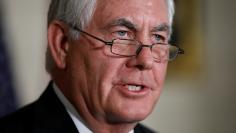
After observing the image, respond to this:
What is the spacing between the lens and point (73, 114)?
5.71 ft

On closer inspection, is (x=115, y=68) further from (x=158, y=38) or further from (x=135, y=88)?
(x=158, y=38)

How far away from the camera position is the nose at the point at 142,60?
165 cm

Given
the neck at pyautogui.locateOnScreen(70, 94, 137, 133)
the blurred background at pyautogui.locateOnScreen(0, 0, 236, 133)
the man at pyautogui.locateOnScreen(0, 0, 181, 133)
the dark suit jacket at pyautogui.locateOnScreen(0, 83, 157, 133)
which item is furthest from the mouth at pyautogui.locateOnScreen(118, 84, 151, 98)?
the blurred background at pyautogui.locateOnScreen(0, 0, 236, 133)

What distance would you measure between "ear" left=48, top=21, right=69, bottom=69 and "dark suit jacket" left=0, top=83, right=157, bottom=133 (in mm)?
113

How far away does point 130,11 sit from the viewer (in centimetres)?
167

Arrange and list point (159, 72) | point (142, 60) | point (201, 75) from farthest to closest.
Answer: point (201, 75)
point (159, 72)
point (142, 60)

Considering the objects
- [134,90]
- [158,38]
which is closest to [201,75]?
[158,38]

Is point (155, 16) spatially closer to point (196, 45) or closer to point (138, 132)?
point (138, 132)

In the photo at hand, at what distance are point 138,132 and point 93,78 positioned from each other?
48cm

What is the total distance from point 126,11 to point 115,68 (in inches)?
8.1

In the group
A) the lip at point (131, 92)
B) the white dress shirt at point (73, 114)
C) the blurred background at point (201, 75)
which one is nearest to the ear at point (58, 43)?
the white dress shirt at point (73, 114)

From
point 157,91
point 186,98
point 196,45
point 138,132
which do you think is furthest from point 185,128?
point 157,91

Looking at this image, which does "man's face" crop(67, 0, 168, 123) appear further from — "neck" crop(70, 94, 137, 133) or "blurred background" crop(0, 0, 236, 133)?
"blurred background" crop(0, 0, 236, 133)

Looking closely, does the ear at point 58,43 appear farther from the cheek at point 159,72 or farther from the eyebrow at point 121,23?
the cheek at point 159,72
